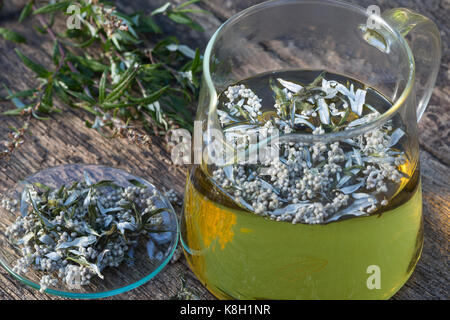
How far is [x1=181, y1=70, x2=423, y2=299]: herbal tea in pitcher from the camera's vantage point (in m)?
0.73

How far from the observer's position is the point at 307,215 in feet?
2.38

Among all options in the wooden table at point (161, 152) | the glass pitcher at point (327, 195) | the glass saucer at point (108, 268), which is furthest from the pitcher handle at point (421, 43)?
the glass saucer at point (108, 268)

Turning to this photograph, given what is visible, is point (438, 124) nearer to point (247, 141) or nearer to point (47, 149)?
point (247, 141)

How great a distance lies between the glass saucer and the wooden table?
0.06 feet

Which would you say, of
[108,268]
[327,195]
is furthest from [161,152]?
[327,195]

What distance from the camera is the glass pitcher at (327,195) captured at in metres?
0.73

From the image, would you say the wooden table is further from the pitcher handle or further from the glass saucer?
the pitcher handle

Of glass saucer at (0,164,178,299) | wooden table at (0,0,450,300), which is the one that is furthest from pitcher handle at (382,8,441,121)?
glass saucer at (0,164,178,299)

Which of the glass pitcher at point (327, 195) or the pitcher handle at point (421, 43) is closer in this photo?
the glass pitcher at point (327, 195)

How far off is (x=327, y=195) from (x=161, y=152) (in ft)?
1.17

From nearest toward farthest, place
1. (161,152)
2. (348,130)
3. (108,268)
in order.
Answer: (348,130) < (108,268) < (161,152)

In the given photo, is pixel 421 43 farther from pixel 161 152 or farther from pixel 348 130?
pixel 161 152

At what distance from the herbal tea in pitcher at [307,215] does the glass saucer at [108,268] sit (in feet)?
0.18

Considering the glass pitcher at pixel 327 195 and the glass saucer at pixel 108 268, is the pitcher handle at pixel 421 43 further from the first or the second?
the glass saucer at pixel 108 268
